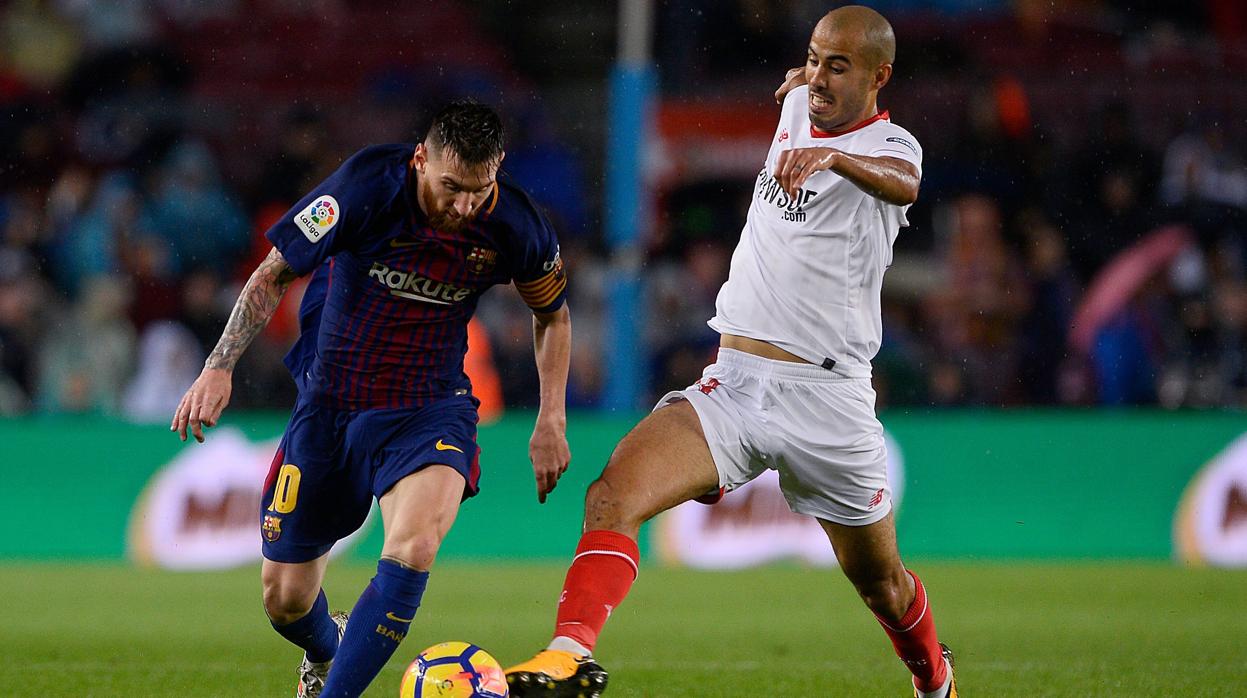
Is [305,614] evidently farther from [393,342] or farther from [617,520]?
[617,520]

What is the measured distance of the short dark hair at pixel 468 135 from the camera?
489 cm

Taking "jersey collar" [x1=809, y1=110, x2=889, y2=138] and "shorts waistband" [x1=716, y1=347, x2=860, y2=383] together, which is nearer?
"shorts waistband" [x1=716, y1=347, x2=860, y2=383]

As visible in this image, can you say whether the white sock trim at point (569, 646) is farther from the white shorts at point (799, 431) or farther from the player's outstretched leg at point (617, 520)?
the white shorts at point (799, 431)

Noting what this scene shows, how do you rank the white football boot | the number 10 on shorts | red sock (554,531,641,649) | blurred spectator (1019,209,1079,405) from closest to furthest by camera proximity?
red sock (554,531,641,649) → the number 10 on shorts → the white football boot → blurred spectator (1019,209,1079,405)

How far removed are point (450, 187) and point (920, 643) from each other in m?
2.13

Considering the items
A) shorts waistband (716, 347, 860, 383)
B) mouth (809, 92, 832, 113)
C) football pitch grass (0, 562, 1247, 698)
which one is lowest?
football pitch grass (0, 562, 1247, 698)

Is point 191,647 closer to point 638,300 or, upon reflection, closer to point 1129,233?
point 638,300

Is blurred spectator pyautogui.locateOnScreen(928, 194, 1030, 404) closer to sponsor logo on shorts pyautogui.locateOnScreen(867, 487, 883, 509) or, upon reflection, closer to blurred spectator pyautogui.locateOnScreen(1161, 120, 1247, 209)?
blurred spectator pyautogui.locateOnScreen(1161, 120, 1247, 209)

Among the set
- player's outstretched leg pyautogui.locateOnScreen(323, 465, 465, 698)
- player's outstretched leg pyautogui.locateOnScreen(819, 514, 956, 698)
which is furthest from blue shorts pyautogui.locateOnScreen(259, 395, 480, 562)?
player's outstretched leg pyautogui.locateOnScreen(819, 514, 956, 698)

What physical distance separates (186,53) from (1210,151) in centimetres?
849

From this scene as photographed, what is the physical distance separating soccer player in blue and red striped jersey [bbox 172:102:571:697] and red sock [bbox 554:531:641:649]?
53cm

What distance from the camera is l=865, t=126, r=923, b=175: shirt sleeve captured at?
4.90 meters

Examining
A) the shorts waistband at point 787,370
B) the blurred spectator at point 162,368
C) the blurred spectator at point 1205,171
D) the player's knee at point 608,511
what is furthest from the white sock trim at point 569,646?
the blurred spectator at point 1205,171

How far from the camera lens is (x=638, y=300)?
10758 mm
